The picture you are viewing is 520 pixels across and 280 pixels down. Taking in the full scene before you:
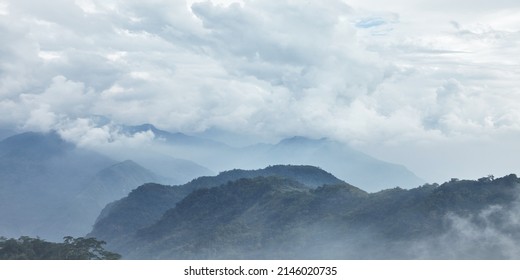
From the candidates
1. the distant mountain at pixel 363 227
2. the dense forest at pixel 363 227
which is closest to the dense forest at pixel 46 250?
the dense forest at pixel 363 227

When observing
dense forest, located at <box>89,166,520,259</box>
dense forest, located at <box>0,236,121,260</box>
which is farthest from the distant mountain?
dense forest, located at <box>0,236,121,260</box>

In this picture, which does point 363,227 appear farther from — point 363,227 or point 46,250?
point 46,250

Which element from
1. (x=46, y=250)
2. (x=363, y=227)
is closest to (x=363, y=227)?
(x=363, y=227)

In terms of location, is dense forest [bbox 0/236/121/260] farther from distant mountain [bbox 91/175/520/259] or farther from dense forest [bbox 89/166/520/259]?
distant mountain [bbox 91/175/520/259]

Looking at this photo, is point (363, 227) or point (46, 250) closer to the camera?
point (46, 250)

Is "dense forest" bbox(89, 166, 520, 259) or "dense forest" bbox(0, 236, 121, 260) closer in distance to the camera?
"dense forest" bbox(0, 236, 121, 260)

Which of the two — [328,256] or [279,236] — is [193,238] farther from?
[328,256]

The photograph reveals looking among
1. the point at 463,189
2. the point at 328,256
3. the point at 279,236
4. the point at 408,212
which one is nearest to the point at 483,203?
the point at 463,189

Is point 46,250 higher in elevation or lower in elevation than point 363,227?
lower
